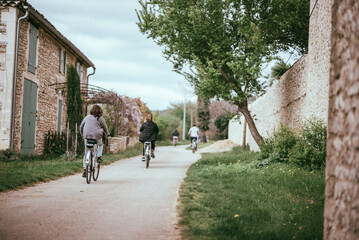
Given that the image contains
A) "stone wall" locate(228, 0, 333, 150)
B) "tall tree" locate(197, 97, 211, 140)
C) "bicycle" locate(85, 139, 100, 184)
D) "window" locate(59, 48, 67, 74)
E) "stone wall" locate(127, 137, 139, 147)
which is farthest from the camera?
"tall tree" locate(197, 97, 211, 140)

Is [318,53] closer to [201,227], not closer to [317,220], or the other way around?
[317,220]

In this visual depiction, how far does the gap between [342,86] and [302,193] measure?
157 inches

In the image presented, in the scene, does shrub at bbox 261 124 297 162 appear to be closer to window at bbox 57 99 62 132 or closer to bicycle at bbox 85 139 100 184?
bicycle at bbox 85 139 100 184

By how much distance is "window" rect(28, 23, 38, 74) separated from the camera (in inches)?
556

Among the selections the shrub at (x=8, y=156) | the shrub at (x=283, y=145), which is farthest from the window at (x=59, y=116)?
the shrub at (x=283, y=145)

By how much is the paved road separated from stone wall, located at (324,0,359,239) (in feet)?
6.04

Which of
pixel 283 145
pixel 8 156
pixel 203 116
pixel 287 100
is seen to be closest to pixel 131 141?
pixel 8 156

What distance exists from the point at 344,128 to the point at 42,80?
15.0 meters

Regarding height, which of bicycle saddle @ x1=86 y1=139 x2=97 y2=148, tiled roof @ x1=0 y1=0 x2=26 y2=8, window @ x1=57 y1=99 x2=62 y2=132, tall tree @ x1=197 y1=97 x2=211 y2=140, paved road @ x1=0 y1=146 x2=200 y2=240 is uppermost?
tiled roof @ x1=0 y1=0 x2=26 y2=8

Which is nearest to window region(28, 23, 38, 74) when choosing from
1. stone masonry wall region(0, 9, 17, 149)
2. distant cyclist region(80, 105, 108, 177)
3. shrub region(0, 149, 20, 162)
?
stone masonry wall region(0, 9, 17, 149)

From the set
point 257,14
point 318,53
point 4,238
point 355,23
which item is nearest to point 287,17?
point 257,14

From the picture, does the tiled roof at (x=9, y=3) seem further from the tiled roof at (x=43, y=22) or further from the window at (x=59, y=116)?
the window at (x=59, y=116)

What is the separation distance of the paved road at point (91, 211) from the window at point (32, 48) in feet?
26.5

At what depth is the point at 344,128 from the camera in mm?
2578
